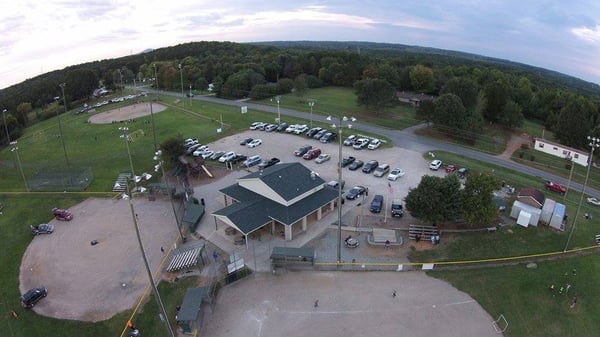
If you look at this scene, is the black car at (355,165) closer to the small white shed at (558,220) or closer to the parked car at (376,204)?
the parked car at (376,204)

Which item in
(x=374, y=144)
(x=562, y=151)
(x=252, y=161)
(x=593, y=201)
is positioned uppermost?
(x=374, y=144)

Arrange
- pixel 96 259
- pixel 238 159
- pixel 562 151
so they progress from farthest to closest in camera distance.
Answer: pixel 562 151 < pixel 238 159 < pixel 96 259

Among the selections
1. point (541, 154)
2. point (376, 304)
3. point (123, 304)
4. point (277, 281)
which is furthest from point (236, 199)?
point (541, 154)

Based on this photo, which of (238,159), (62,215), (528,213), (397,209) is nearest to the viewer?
(528,213)

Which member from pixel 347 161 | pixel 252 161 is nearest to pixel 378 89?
pixel 347 161

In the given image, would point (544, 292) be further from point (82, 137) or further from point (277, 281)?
point (82, 137)

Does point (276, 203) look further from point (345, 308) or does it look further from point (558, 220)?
point (558, 220)
